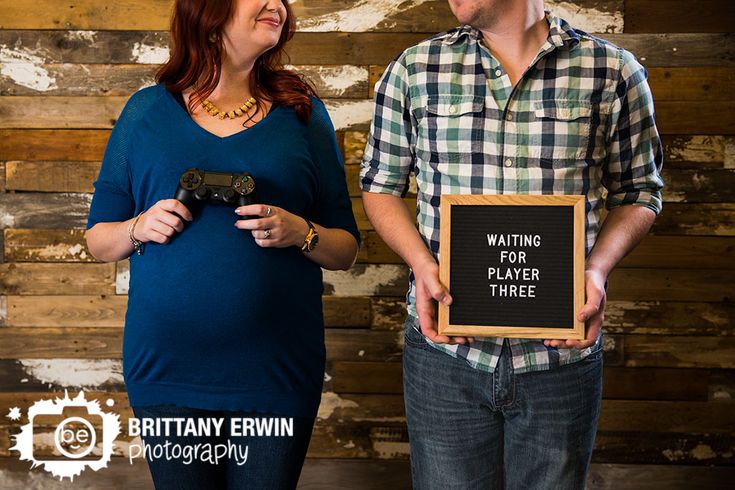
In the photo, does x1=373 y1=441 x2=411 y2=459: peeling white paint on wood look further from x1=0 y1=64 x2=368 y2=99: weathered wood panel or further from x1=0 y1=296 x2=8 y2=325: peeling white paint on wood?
x1=0 y1=296 x2=8 y2=325: peeling white paint on wood

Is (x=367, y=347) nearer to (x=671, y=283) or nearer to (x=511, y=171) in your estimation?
(x=671, y=283)

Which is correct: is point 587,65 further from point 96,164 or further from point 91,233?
point 96,164

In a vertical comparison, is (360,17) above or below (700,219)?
above

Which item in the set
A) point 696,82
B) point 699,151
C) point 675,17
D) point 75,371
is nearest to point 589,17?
point 675,17

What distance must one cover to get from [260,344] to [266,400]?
0.11 meters

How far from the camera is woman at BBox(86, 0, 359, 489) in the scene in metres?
1.36

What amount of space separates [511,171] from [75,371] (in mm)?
1864

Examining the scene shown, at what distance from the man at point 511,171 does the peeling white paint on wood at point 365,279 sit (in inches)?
41.0

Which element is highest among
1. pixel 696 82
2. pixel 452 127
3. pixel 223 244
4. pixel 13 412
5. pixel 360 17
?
pixel 360 17

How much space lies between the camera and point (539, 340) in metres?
1.34

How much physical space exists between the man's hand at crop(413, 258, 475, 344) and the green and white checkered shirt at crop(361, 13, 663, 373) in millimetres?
101

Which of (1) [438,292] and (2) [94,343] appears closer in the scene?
(1) [438,292]

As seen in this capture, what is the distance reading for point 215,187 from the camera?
131 centimetres

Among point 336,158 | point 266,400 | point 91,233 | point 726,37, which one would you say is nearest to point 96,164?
point 91,233
